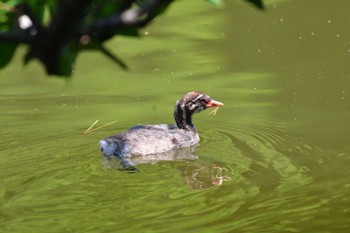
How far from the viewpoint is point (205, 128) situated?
24.2ft

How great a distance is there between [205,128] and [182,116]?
25cm

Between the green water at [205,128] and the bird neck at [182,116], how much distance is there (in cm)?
15

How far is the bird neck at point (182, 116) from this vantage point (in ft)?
23.6

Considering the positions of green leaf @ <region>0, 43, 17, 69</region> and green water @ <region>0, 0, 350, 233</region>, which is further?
green water @ <region>0, 0, 350, 233</region>

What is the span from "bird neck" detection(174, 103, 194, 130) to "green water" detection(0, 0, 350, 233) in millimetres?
147

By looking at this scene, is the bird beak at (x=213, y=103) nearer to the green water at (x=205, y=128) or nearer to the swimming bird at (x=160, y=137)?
the swimming bird at (x=160, y=137)

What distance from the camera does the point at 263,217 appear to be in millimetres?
5020

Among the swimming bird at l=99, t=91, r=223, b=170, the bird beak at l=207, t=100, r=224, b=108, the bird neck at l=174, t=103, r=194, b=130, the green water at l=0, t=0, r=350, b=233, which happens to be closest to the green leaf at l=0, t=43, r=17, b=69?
the green water at l=0, t=0, r=350, b=233

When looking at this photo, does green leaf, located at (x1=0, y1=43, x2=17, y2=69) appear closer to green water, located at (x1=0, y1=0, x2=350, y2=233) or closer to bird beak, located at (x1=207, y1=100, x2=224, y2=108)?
green water, located at (x1=0, y1=0, x2=350, y2=233)

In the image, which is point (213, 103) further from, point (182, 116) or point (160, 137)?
point (160, 137)

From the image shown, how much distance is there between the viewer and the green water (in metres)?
5.17

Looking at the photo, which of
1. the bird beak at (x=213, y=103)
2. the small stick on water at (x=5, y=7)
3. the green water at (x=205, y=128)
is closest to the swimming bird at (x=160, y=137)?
the bird beak at (x=213, y=103)

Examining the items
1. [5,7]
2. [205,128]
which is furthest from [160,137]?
[5,7]

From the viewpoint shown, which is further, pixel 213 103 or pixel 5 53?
pixel 213 103
